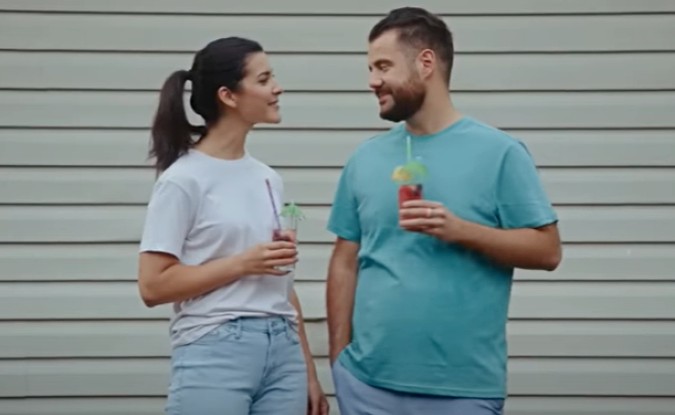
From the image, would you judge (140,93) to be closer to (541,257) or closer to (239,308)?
(239,308)

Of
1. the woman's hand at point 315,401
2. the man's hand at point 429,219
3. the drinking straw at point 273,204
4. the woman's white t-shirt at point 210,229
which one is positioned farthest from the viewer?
the woman's hand at point 315,401

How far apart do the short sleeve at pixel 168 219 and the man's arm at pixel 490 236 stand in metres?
0.62

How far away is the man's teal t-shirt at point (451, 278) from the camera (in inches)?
132

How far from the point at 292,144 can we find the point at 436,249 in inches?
74.0

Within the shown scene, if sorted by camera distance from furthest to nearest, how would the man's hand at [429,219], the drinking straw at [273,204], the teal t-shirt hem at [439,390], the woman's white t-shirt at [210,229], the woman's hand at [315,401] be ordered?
the woman's hand at [315,401] → the drinking straw at [273,204] → the woman's white t-shirt at [210,229] → the teal t-shirt hem at [439,390] → the man's hand at [429,219]

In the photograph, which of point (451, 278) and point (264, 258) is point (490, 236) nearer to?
point (451, 278)

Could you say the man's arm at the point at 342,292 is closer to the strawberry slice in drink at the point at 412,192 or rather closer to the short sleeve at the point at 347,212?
the short sleeve at the point at 347,212

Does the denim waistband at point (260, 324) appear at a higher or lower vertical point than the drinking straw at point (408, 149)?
lower

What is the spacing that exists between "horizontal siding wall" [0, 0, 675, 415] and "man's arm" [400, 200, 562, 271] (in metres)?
1.79

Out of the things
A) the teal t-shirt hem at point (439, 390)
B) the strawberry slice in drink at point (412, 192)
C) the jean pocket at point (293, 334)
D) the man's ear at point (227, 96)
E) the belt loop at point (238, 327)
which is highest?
the man's ear at point (227, 96)

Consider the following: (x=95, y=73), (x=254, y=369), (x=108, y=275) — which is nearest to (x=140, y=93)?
(x=95, y=73)

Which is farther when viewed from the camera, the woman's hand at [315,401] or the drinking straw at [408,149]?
the woman's hand at [315,401]

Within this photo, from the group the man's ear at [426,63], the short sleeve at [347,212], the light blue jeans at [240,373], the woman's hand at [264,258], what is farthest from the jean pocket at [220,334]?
the man's ear at [426,63]

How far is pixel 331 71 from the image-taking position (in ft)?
16.9
